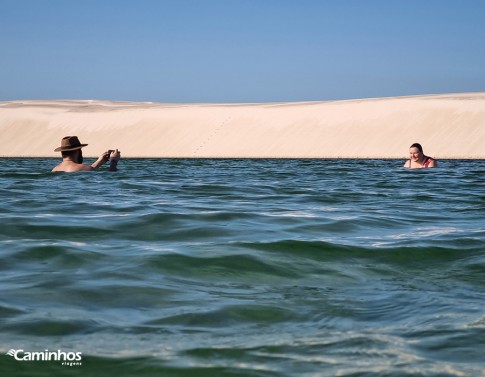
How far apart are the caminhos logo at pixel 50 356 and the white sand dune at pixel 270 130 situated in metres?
30.9

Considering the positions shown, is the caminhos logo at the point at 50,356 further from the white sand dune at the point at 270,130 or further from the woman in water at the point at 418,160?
the white sand dune at the point at 270,130

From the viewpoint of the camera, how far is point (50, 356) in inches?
118

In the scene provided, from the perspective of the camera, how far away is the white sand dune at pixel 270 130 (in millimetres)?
36562

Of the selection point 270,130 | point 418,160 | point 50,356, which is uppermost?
point 270,130

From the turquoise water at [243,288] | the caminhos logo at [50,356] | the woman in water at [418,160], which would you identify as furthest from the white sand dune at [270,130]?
the caminhos logo at [50,356]

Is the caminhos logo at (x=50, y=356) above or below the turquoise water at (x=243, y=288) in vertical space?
below

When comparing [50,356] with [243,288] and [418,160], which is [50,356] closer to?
[243,288]

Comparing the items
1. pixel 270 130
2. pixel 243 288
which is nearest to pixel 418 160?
pixel 243 288

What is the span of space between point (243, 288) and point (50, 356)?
1425 mm

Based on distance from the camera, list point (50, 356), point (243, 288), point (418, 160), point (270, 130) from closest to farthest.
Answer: point (50, 356) < point (243, 288) < point (418, 160) < point (270, 130)

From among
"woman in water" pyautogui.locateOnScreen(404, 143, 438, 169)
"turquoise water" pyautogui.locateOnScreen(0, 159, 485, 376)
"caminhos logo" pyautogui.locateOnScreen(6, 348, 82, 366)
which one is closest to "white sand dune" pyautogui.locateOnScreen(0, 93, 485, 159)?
"woman in water" pyautogui.locateOnScreen(404, 143, 438, 169)

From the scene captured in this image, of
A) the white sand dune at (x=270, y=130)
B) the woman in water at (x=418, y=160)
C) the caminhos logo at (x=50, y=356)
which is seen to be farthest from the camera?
the white sand dune at (x=270, y=130)

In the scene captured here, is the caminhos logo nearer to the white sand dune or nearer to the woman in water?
the woman in water

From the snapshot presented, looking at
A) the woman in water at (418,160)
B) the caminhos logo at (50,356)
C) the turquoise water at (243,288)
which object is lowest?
the caminhos logo at (50,356)
